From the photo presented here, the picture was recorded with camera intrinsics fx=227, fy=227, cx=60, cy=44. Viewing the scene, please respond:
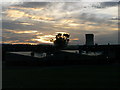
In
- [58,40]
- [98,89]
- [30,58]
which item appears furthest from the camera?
[58,40]

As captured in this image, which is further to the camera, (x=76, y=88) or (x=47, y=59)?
(x=47, y=59)

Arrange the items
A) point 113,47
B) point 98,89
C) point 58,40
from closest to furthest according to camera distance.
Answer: point 98,89 → point 113,47 → point 58,40

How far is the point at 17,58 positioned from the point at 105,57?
1990 cm

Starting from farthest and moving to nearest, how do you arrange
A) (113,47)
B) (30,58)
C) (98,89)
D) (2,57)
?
(113,47)
(2,57)
(30,58)
(98,89)

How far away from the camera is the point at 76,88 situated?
19234 mm

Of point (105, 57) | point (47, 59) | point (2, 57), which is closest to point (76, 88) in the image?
point (47, 59)

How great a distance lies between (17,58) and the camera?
165 feet

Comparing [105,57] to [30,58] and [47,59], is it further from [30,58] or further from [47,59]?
[30,58]

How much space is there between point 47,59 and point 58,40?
1928 inches

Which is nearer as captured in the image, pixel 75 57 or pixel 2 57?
pixel 75 57

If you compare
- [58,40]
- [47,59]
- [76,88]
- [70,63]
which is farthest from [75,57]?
[58,40]

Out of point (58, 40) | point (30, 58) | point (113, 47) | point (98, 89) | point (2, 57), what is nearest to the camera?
point (98, 89)

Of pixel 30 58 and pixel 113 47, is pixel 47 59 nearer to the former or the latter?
pixel 30 58

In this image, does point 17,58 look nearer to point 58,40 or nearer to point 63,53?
point 63,53
